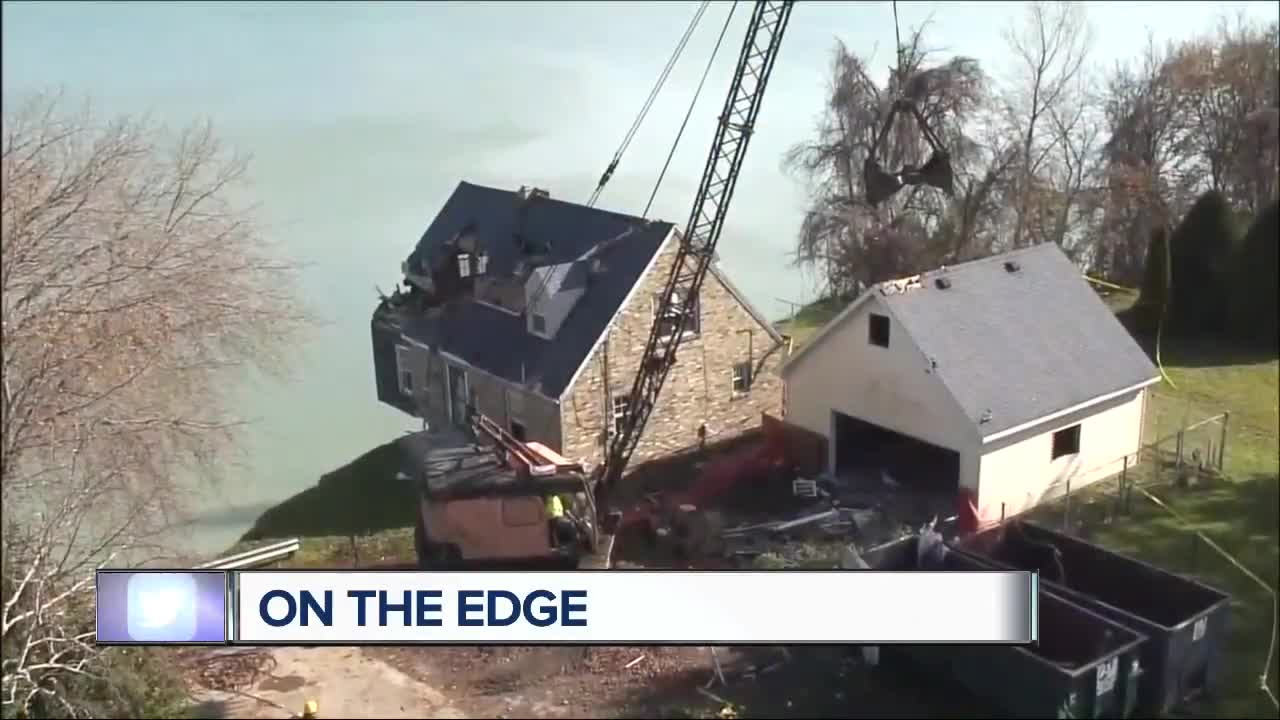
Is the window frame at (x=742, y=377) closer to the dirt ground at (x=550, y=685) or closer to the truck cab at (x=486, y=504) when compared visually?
the dirt ground at (x=550, y=685)

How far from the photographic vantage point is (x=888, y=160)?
4.74 metres

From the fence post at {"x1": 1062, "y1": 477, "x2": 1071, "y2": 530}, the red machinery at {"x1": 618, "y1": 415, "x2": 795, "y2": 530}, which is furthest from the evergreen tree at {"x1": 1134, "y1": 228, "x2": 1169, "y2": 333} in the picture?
the red machinery at {"x1": 618, "y1": 415, "x2": 795, "y2": 530}

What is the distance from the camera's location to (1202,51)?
5336mm

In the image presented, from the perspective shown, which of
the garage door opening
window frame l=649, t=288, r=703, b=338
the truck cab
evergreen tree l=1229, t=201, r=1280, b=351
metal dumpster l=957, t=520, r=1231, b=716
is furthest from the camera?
Result: window frame l=649, t=288, r=703, b=338

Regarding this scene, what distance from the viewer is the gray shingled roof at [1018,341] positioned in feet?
24.0

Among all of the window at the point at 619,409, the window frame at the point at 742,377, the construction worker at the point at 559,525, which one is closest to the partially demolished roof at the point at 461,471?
the construction worker at the point at 559,525

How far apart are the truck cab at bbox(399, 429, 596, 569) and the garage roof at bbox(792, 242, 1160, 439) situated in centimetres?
218

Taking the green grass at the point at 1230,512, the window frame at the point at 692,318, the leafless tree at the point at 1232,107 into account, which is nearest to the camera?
the leafless tree at the point at 1232,107

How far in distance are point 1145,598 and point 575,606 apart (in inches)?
264

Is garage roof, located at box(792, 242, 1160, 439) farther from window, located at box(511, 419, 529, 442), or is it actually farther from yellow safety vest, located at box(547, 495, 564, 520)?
window, located at box(511, 419, 529, 442)

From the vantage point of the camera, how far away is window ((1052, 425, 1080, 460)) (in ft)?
29.1

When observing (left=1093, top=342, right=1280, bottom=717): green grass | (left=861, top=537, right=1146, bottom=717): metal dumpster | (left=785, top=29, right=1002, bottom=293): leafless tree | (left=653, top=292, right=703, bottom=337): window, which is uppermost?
(left=785, top=29, right=1002, bottom=293): leafless tree

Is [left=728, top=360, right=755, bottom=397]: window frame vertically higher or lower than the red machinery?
higher

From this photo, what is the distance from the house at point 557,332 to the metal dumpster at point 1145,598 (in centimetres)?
237
